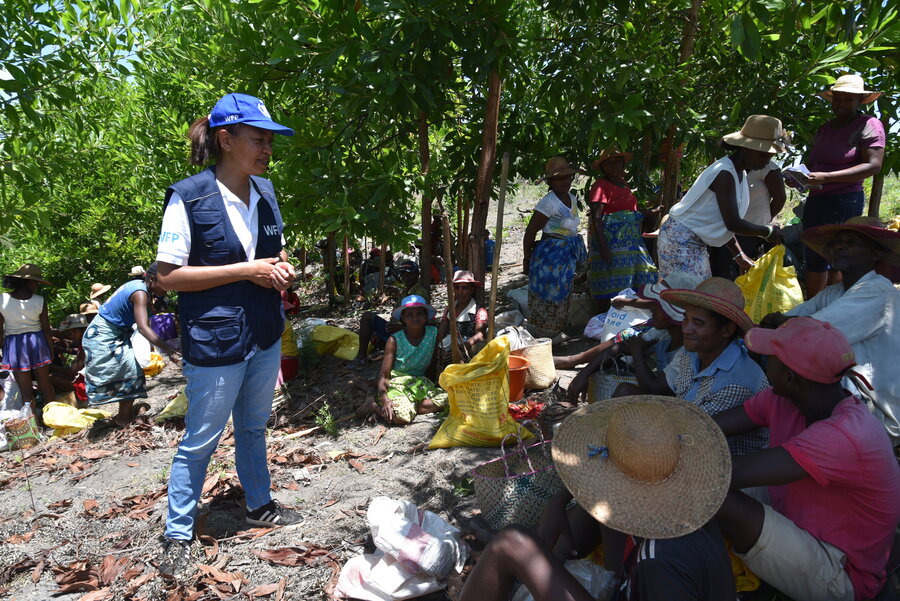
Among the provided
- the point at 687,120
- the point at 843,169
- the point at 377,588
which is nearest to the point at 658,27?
the point at 687,120

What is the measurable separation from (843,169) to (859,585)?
11.6ft

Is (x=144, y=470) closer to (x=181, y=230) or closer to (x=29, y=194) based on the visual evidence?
(x=29, y=194)

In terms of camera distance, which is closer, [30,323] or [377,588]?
[377,588]

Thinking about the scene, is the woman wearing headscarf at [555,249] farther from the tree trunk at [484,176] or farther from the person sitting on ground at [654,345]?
the person sitting on ground at [654,345]

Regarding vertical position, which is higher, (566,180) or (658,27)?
(658,27)

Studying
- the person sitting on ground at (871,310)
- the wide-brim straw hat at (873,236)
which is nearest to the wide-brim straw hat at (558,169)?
the wide-brim straw hat at (873,236)

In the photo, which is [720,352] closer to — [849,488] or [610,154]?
[849,488]

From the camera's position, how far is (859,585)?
237cm

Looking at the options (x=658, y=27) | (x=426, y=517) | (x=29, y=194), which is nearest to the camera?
(x=426, y=517)

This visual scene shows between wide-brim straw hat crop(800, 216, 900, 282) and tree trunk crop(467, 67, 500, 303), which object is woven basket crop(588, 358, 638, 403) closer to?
wide-brim straw hat crop(800, 216, 900, 282)

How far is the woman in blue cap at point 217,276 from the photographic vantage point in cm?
295

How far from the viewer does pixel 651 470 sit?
2.25 metres

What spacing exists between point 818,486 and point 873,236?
54.1 inches

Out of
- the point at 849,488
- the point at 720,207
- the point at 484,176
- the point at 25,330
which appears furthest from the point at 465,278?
the point at 25,330
